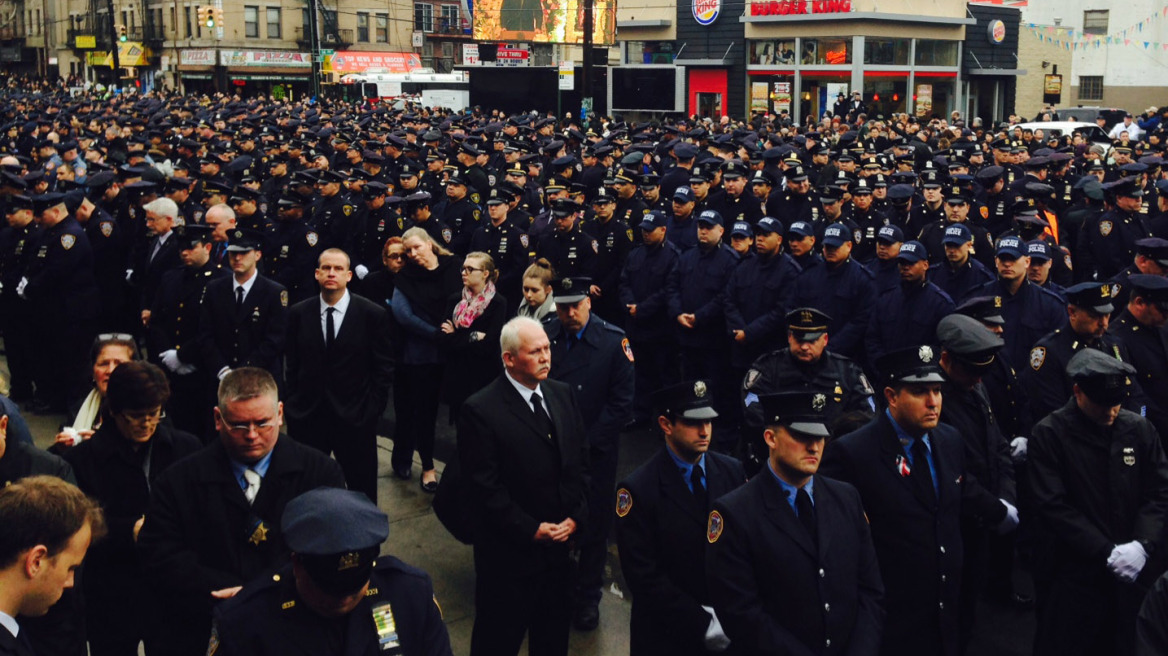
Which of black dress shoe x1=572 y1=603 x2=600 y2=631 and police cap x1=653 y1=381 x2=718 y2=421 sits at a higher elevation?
police cap x1=653 y1=381 x2=718 y2=421

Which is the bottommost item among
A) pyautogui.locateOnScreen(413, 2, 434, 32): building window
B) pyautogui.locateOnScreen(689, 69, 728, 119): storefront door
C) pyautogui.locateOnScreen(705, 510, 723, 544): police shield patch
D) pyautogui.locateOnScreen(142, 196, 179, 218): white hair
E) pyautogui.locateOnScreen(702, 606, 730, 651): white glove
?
pyautogui.locateOnScreen(702, 606, 730, 651): white glove

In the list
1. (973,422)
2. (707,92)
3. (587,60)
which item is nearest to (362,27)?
(707,92)

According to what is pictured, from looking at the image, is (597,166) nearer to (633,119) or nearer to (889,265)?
(889,265)

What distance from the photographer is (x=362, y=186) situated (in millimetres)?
13039

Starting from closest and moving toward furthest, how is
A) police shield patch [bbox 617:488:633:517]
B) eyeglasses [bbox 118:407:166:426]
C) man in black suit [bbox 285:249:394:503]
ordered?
1. police shield patch [bbox 617:488:633:517]
2. eyeglasses [bbox 118:407:166:426]
3. man in black suit [bbox 285:249:394:503]

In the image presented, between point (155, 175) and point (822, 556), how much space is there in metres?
11.1

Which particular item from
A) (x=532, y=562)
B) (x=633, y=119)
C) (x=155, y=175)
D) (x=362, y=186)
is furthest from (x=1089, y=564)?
(x=633, y=119)

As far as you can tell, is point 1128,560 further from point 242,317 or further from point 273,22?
point 273,22

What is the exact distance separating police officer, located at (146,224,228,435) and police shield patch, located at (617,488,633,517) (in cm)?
437

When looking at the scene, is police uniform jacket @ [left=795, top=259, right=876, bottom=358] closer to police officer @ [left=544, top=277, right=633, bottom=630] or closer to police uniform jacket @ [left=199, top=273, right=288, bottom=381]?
police officer @ [left=544, top=277, right=633, bottom=630]

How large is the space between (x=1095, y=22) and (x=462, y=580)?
4950 centimetres

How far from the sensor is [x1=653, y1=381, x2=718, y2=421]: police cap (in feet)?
15.3

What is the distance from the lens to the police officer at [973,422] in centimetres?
552

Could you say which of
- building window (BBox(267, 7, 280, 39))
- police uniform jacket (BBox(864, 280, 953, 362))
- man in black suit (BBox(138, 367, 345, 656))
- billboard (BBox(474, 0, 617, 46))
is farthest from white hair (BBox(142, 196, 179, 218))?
building window (BBox(267, 7, 280, 39))
